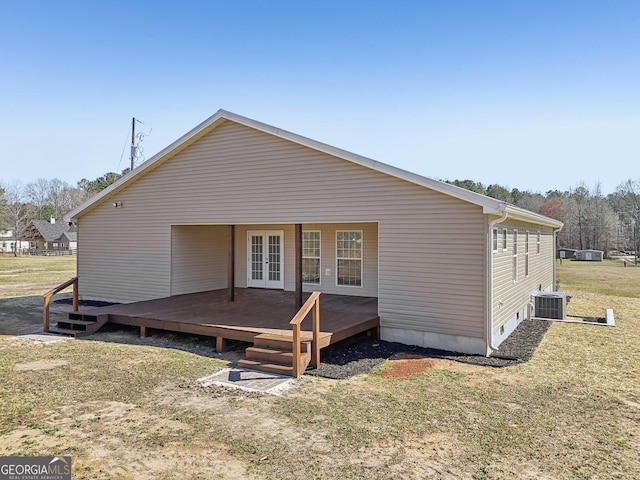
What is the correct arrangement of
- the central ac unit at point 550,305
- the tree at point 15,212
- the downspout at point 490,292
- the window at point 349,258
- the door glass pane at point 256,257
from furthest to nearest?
the tree at point 15,212 → the door glass pane at point 256,257 → the window at point 349,258 → the central ac unit at point 550,305 → the downspout at point 490,292

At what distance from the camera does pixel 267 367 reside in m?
6.59

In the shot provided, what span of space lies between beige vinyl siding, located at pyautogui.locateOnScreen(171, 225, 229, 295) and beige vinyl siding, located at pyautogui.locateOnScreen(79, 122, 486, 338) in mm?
279

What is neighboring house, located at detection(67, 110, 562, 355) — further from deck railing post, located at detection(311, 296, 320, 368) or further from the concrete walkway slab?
the concrete walkway slab

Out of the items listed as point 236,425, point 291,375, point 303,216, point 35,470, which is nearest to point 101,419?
point 35,470

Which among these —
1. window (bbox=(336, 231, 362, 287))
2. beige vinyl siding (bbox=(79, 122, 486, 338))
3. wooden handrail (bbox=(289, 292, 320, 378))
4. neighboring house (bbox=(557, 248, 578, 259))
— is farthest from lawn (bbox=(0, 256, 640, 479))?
neighboring house (bbox=(557, 248, 578, 259))

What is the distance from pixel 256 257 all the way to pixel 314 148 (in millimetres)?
5375

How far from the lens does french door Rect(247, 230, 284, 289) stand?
1291 cm

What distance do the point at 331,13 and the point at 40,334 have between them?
11.1m

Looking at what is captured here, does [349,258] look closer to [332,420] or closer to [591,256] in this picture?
[332,420]

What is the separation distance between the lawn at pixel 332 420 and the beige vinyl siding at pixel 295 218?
1.51m

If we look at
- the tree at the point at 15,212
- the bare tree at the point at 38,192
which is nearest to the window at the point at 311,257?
the tree at the point at 15,212

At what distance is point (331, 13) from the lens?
1201 centimetres

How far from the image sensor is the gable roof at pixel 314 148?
7289 mm

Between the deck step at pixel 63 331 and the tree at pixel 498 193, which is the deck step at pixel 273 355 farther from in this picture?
the tree at pixel 498 193
